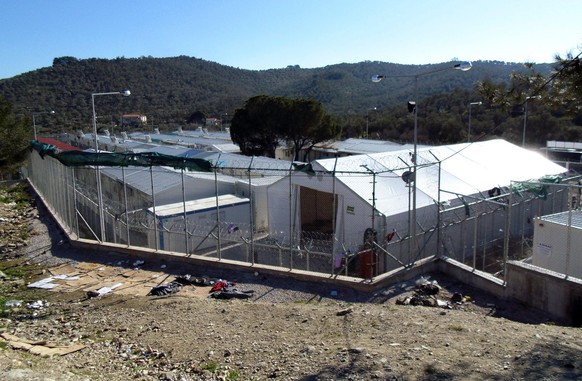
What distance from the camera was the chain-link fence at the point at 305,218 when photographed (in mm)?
13414

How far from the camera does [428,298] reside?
1072 cm

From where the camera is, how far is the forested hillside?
3450 inches

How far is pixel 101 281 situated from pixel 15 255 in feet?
15.7

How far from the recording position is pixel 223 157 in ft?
85.2

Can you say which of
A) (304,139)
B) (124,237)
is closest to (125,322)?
(124,237)

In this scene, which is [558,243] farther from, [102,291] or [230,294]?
[102,291]

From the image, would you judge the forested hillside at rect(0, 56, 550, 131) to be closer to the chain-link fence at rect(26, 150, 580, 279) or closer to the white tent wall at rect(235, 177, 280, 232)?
the chain-link fence at rect(26, 150, 580, 279)

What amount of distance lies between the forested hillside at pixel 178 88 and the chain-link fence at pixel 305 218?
61183mm

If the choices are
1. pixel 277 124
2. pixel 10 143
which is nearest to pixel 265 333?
pixel 10 143

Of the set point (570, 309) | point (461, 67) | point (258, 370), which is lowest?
point (570, 309)

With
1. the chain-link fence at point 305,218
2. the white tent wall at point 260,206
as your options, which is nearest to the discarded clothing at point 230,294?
the chain-link fence at point 305,218

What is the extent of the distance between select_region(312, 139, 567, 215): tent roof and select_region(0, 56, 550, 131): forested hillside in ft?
184

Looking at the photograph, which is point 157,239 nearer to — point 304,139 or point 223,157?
point 223,157

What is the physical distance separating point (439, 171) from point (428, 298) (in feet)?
13.2
